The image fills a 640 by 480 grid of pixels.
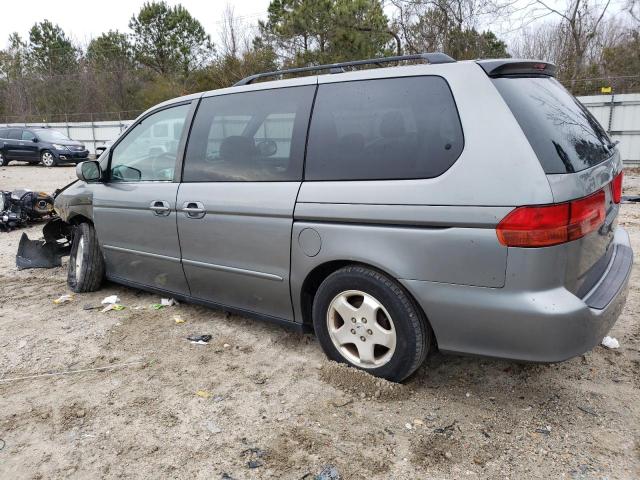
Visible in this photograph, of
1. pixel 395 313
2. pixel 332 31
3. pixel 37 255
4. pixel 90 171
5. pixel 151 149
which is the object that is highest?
pixel 332 31

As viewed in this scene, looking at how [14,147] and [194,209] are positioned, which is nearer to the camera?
[194,209]

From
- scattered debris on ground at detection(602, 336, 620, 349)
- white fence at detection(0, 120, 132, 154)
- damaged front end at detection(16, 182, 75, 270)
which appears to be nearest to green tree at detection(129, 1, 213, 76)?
white fence at detection(0, 120, 132, 154)

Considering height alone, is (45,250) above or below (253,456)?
above

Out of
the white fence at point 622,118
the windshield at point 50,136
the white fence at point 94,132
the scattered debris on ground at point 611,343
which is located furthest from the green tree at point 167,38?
the scattered debris on ground at point 611,343

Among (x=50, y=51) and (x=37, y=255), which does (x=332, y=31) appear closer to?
(x=37, y=255)

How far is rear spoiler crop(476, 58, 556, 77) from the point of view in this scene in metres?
2.59

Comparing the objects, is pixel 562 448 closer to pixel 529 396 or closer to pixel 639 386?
pixel 529 396

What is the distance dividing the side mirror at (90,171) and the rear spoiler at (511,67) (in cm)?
328

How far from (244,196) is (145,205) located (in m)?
1.10

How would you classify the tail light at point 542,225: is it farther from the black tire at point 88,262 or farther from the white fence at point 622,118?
the white fence at point 622,118

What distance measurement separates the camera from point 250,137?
3439 mm

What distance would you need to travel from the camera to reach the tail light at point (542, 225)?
2.28 m

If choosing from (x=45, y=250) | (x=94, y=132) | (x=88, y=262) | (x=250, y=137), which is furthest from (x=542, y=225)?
(x=94, y=132)

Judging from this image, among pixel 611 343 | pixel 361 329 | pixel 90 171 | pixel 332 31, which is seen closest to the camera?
pixel 361 329
